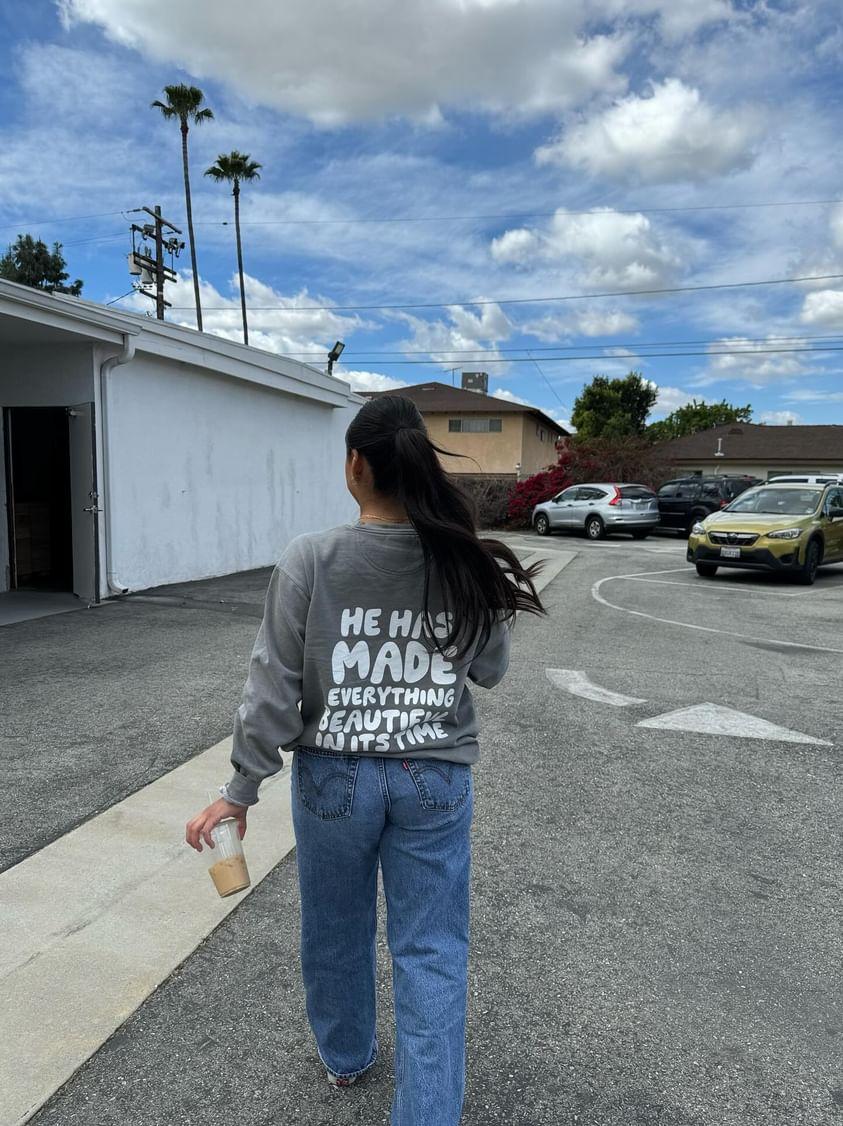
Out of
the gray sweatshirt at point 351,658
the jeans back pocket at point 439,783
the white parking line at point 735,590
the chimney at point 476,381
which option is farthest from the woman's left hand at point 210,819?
the chimney at point 476,381

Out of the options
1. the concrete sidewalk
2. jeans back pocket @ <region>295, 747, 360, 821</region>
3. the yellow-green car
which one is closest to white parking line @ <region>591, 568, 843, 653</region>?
the yellow-green car

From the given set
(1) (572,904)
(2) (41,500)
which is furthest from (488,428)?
(1) (572,904)

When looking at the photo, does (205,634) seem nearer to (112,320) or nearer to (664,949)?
(112,320)

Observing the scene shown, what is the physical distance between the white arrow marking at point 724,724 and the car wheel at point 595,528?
1851cm

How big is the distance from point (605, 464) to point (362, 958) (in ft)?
93.4

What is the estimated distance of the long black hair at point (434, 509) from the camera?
1841 mm

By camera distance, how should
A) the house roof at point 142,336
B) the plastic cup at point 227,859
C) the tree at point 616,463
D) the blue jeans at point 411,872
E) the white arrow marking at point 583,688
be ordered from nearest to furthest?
the blue jeans at point 411,872
the plastic cup at point 227,859
the white arrow marking at point 583,688
the house roof at point 142,336
the tree at point 616,463

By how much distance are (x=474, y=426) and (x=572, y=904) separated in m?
39.6

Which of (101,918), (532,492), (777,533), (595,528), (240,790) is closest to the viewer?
(240,790)

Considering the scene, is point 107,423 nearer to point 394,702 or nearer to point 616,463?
point 394,702

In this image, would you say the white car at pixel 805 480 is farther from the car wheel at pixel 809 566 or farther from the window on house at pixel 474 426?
the window on house at pixel 474 426

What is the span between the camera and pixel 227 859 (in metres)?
1.95

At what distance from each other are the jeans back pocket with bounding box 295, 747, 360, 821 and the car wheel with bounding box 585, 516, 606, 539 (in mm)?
22962

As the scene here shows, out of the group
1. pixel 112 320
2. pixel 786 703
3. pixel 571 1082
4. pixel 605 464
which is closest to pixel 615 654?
pixel 786 703
